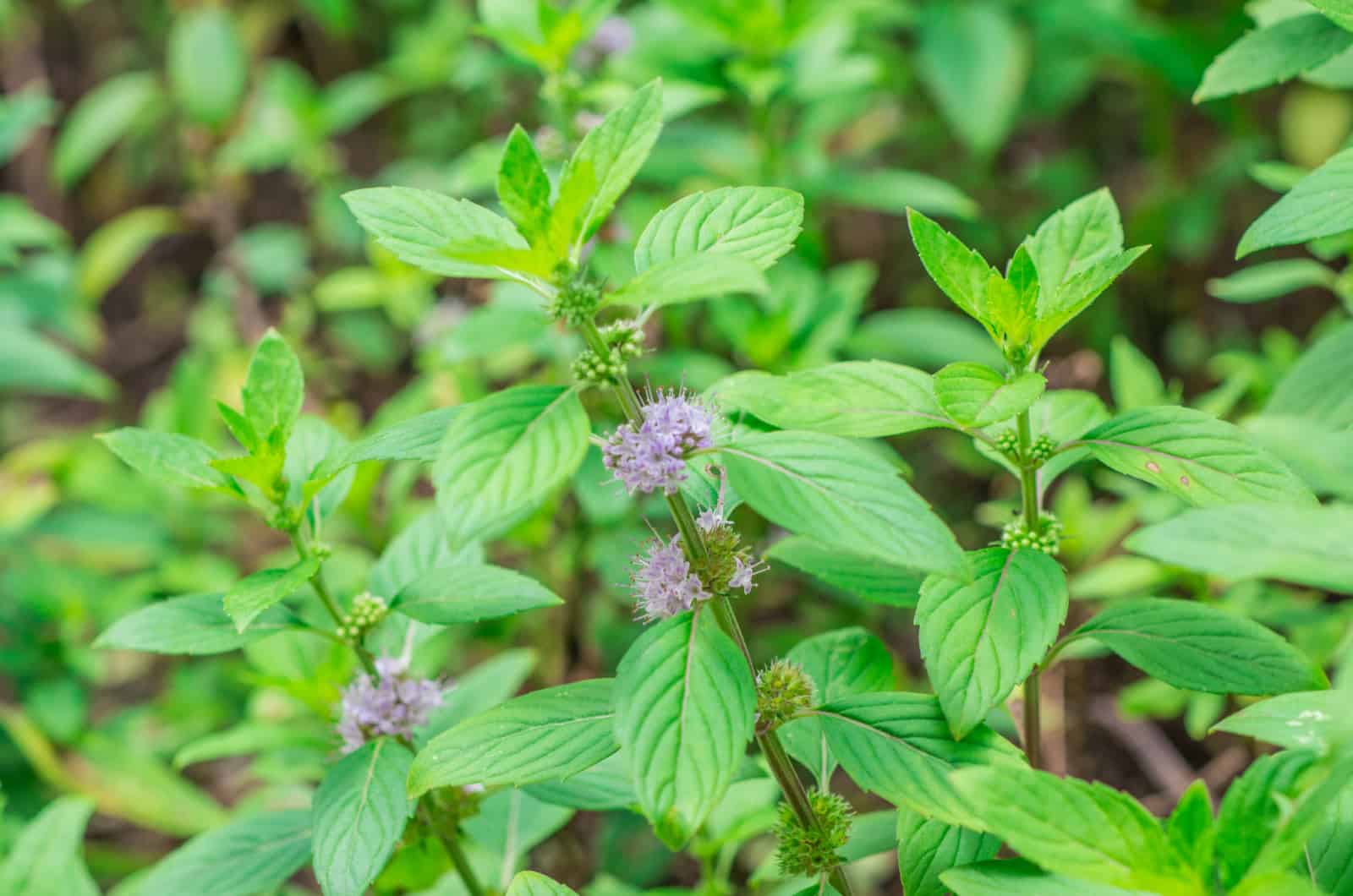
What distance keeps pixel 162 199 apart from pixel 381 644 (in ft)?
12.8

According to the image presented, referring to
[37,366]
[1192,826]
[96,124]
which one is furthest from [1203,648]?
[96,124]

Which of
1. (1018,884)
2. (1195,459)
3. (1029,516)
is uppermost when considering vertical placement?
(1195,459)

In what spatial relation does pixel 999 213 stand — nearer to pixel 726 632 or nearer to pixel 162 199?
pixel 726 632

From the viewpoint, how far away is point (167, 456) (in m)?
1.22

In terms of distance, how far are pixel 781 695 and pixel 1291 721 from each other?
0.49 m

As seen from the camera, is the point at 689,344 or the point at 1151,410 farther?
the point at 689,344

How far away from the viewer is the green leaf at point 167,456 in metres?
1.19

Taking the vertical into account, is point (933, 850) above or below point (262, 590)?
below


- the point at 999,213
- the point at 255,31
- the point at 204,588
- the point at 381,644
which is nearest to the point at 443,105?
the point at 255,31

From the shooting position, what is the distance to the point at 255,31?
4.48m

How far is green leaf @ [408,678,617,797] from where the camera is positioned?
1040mm

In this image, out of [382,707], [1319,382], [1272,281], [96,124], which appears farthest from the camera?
[96,124]

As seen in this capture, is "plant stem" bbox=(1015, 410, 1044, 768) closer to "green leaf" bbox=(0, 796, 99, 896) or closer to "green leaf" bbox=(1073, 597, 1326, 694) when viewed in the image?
"green leaf" bbox=(1073, 597, 1326, 694)

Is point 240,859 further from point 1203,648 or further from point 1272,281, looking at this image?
point 1272,281
